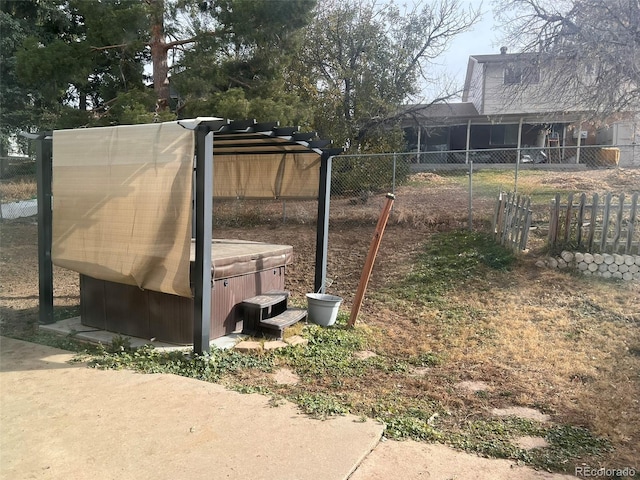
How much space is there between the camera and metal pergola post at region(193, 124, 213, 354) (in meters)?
4.39

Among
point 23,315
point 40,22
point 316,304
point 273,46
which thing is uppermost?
point 40,22

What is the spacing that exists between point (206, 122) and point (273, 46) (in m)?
7.80

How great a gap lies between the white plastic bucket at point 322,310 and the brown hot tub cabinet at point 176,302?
0.65 meters

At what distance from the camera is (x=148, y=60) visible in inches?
536

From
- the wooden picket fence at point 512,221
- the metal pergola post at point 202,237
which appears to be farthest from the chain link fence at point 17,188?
the wooden picket fence at point 512,221

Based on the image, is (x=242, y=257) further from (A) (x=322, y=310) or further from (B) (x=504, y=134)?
(B) (x=504, y=134)

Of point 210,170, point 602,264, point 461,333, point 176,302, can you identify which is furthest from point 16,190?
point 602,264

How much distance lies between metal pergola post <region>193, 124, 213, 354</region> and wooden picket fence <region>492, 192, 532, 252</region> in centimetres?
546

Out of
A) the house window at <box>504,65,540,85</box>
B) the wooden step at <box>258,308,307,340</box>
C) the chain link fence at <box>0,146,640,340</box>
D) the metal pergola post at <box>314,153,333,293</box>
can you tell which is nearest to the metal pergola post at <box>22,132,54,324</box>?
the chain link fence at <box>0,146,640,340</box>

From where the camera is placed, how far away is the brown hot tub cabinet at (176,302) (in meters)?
4.96

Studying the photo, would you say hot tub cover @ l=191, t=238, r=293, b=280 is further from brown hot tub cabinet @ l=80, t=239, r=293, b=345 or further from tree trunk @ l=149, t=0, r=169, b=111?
tree trunk @ l=149, t=0, r=169, b=111

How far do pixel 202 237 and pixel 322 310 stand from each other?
6.55 feet

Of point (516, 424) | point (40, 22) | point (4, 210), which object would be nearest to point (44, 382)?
point (516, 424)

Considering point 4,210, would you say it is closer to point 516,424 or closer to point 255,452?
point 255,452
